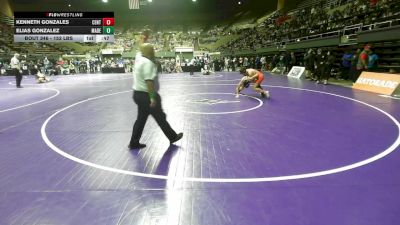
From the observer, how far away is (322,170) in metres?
4.11

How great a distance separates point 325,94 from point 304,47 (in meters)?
11.5

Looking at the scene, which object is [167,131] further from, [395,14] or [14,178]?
[395,14]

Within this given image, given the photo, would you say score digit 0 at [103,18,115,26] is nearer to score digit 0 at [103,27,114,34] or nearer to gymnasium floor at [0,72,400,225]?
score digit 0 at [103,27,114,34]

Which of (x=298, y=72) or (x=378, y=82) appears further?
(x=298, y=72)

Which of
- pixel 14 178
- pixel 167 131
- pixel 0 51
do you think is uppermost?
pixel 0 51

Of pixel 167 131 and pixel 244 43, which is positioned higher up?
pixel 244 43

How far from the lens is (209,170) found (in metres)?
4.23

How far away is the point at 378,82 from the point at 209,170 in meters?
9.93

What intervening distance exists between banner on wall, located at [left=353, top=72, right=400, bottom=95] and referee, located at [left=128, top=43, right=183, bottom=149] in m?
9.04

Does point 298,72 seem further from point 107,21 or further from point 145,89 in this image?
point 145,89

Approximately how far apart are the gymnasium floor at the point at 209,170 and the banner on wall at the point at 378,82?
309 cm

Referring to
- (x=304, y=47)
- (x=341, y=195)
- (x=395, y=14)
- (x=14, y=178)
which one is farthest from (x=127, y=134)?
(x=304, y=47)
